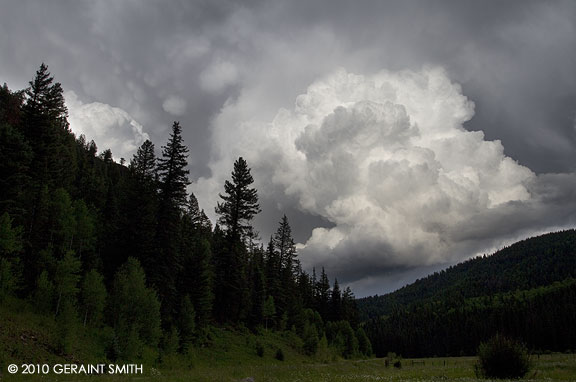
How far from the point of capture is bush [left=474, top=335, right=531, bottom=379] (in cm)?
2125

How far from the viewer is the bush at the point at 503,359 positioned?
21.2 m

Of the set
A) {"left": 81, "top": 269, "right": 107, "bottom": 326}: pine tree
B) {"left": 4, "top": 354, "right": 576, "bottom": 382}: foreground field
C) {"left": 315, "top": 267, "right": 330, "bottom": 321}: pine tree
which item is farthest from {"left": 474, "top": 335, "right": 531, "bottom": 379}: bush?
{"left": 315, "top": 267, "right": 330, "bottom": 321}: pine tree

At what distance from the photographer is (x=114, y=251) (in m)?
41.8

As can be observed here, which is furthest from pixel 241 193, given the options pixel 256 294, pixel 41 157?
pixel 41 157

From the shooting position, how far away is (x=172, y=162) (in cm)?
4212

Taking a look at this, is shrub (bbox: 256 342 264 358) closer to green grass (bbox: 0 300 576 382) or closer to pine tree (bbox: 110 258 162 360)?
green grass (bbox: 0 300 576 382)

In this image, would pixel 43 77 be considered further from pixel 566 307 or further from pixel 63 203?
pixel 566 307

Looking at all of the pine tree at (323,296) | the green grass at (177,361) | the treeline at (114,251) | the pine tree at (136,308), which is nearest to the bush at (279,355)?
the green grass at (177,361)

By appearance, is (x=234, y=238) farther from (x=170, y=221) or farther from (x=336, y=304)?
(x=336, y=304)

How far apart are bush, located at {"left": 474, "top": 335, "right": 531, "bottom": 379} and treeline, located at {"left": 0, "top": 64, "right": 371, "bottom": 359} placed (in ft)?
79.1

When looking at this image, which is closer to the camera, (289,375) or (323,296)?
(289,375)

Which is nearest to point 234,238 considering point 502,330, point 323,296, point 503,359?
point 503,359

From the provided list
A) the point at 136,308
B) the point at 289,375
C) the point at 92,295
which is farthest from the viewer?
the point at 92,295

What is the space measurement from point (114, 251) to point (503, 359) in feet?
125
